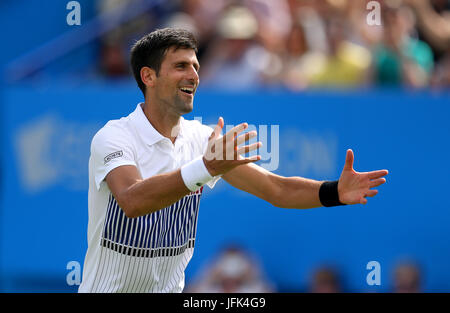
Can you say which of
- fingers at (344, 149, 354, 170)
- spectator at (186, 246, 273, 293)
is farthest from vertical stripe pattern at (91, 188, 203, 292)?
spectator at (186, 246, 273, 293)

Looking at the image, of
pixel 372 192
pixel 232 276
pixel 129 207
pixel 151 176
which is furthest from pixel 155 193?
pixel 232 276

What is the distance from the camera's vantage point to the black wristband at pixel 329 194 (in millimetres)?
4973

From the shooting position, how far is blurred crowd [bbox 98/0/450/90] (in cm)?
862

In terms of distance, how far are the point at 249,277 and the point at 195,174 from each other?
4064 millimetres

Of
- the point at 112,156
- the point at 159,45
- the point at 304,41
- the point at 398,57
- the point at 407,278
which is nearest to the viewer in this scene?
the point at 112,156

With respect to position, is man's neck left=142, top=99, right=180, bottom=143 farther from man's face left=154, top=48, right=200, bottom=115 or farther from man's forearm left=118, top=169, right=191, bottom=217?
man's forearm left=118, top=169, right=191, bottom=217

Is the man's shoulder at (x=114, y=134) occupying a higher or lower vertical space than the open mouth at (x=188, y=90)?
lower

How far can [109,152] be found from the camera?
4.68 m

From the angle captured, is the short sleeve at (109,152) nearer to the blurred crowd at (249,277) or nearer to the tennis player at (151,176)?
the tennis player at (151,176)

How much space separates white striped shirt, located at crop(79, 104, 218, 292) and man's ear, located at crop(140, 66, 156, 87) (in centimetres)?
17

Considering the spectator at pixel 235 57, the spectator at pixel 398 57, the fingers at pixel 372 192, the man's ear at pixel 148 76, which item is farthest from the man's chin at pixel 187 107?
the spectator at pixel 398 57

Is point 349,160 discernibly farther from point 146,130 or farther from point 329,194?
point 146,130

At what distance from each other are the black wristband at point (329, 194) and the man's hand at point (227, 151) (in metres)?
0.86

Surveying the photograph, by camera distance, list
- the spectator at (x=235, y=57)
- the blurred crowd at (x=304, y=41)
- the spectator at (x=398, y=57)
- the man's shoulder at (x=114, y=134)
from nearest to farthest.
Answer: the man's shoulder at (x=114, y=134), the spectator at (x=398, y=57), the blurred crowd at (x=304, y=41), the spectator at (x=235, y=57)
